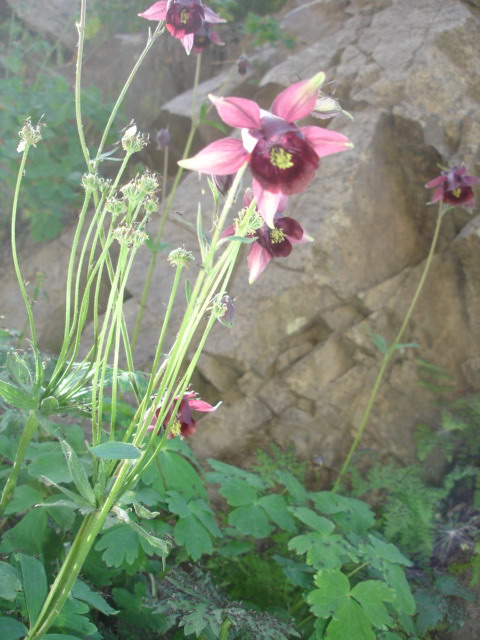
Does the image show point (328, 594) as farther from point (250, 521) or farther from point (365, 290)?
point (365, 290)

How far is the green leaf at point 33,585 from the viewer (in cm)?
139

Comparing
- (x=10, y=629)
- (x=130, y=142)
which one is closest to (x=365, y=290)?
(x=130, y=142)

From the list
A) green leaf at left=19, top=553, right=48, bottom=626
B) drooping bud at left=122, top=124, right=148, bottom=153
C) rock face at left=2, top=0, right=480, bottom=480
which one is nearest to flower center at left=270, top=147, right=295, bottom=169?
drooping bud at left=122, top=124, right=148, bottom=153

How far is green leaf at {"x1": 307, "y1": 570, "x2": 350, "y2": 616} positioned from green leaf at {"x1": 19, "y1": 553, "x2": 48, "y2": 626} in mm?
790

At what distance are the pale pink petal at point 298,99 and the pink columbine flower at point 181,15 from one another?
81 cm

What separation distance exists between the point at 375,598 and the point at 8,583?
1.09 meters

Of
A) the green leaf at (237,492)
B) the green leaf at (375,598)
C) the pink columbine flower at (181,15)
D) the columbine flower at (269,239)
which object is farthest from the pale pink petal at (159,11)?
the green leaf at (375,598)

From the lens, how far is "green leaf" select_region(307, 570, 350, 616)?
173cm

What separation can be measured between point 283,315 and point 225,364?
0.48 meters

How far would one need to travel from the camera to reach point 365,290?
3.72 m

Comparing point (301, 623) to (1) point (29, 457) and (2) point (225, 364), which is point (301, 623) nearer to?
(1) point (29, 457)

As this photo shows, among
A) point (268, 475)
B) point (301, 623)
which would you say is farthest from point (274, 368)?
point (301, 623)

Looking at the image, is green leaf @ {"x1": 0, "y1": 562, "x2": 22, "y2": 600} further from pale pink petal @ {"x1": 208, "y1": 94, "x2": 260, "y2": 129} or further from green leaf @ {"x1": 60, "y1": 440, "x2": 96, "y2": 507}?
pale pink petal @ {"x1": 208, "y1": 94, "x2": 260, "y2": 129}

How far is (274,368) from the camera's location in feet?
12.0
